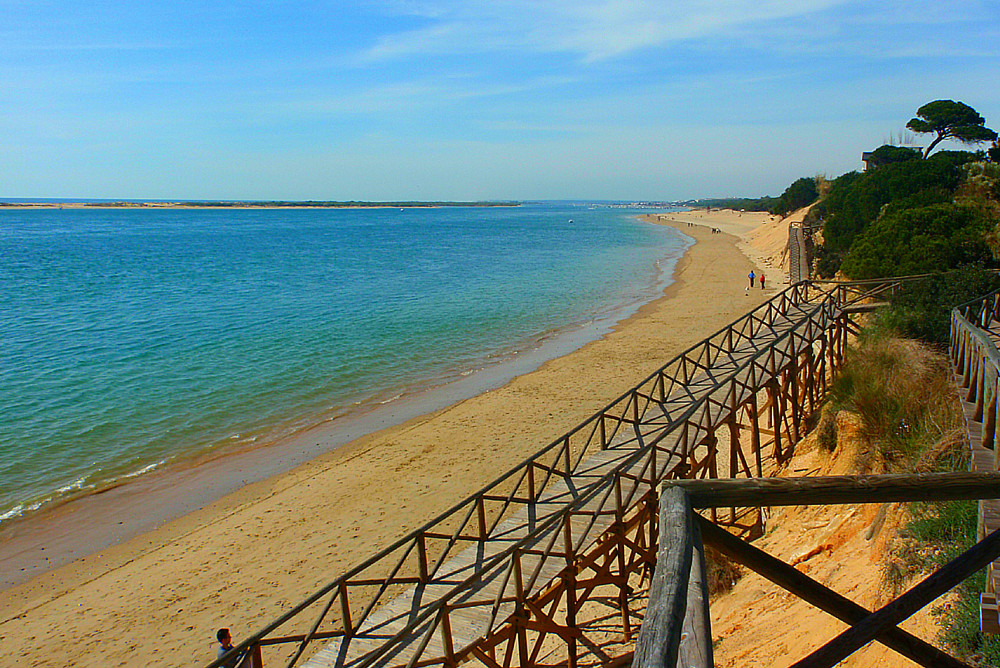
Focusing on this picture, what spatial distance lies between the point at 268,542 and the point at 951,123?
189 feet

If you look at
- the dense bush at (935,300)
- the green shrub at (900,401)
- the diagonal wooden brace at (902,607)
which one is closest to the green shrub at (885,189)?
the dense bush at (935,300)

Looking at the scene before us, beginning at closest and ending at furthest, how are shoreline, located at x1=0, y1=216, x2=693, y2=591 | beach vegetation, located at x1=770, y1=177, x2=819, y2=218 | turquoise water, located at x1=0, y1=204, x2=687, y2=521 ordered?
shoreline, located at x1=0, y1=216, x2=693, y2=591
turquoise water, located at x1=0, y1=204, x2=687, y2=521
beach vegetation, located at x1=770, y1=177, x2=819, y2=218

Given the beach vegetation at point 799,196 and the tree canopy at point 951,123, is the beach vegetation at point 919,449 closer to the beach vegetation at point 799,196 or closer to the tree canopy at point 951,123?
the tree canopy at point 951,123

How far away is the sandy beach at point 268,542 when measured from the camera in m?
10.2

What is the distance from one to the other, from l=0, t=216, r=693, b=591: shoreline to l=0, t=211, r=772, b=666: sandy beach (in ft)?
1.34

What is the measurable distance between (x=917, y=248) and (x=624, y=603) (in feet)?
62.5

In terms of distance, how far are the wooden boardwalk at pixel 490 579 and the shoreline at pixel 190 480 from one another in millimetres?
8189

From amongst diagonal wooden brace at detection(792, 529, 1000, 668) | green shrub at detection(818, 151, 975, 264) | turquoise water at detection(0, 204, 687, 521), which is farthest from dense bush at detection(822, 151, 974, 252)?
diagonal wooden brace at detection(792, 529, 1000, 668)

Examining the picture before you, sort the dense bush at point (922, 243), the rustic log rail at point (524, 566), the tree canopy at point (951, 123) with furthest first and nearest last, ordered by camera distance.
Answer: the tree canopy at point (951, 123) < the dense bush at point (922, 243) < the rustic log rail at point (524, 566)

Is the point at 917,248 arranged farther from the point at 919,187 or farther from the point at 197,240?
the point at 197,240

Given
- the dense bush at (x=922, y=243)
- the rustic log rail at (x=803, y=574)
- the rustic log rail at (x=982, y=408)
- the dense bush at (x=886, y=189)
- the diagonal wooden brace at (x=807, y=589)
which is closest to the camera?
the rustic log rail at (x=803, y=574)

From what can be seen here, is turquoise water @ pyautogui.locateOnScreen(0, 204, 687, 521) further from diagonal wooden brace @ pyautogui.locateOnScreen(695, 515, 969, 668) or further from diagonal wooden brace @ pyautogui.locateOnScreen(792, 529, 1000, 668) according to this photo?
diagonal wooden brace @ pyautogui.locateOnScreen(792, 529, 1000, 668)

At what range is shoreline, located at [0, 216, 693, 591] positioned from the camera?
13.1 metres

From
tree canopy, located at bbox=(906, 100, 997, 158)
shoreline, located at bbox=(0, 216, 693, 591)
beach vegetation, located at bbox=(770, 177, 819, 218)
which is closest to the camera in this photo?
shoreline, located at bbox=(0, 216, 693, 591)
